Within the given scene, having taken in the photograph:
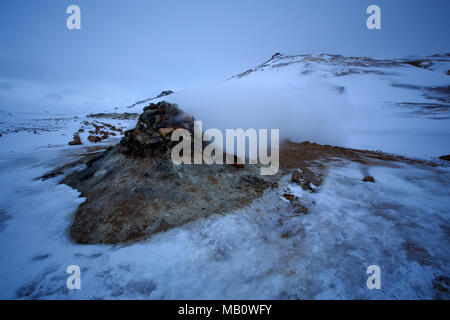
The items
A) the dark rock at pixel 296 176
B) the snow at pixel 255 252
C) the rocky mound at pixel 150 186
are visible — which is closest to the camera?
the snow at pixel 255 252

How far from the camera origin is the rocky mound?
2.12 metres

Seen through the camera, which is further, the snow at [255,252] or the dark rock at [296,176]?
the dark rock at [296,176]

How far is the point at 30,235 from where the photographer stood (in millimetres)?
1946

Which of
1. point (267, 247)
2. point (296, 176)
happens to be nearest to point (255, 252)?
point (267, 247)

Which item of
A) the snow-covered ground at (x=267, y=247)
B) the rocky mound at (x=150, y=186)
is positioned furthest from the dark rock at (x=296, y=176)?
the rocky mound at (x=150, y=186)

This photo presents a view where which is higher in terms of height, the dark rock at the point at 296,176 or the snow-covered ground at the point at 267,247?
the dark rock at the point at 296,176

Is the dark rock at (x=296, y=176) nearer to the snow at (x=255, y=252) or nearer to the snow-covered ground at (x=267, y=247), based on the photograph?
the snow-covered ground at (x=267, y=247)

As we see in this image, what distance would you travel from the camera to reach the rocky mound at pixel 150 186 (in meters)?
2.12

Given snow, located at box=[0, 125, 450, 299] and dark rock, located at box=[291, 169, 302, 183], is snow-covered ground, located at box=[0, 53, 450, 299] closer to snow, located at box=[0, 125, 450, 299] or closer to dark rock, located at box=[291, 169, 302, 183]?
snow, located at box=[0, 125, 450, 299]

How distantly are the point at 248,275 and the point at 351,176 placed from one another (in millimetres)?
2901

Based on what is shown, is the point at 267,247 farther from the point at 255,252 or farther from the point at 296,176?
the point at 296,176
